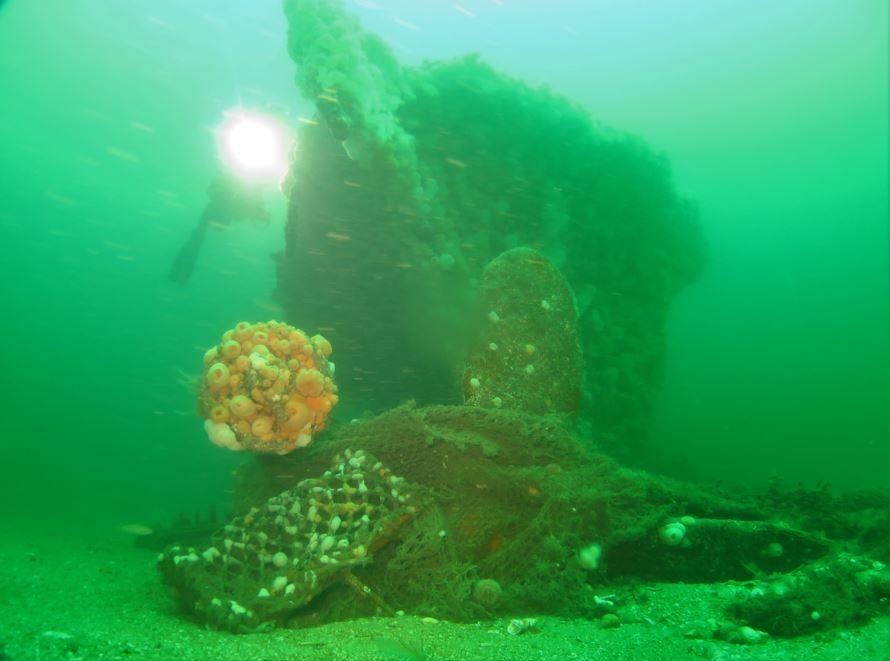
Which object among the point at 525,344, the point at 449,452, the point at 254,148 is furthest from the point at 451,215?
the point at 254,148

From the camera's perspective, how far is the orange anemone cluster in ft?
12.2

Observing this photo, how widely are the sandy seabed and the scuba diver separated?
13.6 meters

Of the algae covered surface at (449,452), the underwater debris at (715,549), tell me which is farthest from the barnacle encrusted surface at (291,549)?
the underwater debris at (715,549)

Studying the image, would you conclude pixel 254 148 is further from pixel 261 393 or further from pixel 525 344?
pixel 261 393

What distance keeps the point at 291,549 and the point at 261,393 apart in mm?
1228

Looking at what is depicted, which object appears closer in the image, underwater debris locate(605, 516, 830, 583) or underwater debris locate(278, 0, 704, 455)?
underwater debris locate(605, 516, 830, 583)

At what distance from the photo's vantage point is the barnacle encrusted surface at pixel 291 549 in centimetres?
294

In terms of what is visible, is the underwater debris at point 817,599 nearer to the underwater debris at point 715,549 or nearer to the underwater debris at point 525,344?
the underwater debris at point 715,549

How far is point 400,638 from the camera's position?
8.28 feet

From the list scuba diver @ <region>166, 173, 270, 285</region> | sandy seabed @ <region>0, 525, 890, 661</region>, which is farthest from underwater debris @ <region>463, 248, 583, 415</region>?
scuba diver @ <region>166, 173, 270, 285</region>

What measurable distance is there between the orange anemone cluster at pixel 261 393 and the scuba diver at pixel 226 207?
12.6m

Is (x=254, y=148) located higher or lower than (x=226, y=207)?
higher

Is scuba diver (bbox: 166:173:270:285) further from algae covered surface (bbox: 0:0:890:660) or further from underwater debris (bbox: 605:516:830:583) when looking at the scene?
underwater debris (bbox: 605:516:830:583)

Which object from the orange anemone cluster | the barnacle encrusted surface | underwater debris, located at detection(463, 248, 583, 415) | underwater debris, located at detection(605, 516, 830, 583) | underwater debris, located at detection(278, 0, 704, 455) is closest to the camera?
the barnacle encrusted surface
